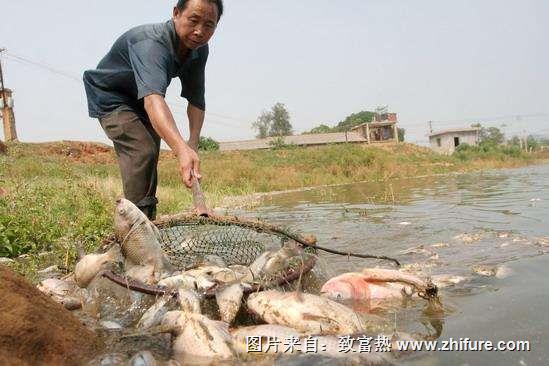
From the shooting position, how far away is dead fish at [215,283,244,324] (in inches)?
99.6

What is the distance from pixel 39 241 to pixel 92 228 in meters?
0.53

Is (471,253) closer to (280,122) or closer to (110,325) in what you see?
(110,325)

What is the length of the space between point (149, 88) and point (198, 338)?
6.01ft

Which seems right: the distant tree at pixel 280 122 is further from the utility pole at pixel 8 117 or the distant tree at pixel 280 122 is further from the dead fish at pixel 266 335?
the dead fish at pixel 266 335

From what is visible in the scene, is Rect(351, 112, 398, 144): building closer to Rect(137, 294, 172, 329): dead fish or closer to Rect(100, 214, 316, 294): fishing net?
Rect(100, 214, 316, 294): fishing net

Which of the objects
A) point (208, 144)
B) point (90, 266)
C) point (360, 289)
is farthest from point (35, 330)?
point (208, 144)

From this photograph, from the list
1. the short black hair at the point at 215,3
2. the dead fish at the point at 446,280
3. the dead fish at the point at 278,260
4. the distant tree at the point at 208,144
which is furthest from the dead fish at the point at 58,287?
the distant tree at the point at 208,144

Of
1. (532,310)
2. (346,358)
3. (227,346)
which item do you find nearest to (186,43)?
(227,346)

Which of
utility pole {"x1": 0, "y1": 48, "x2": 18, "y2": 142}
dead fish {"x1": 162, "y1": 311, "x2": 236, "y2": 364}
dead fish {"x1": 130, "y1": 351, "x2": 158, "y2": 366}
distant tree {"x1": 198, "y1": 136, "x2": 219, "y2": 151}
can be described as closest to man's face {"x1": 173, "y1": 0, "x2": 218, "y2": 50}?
dead fish {"x1": 162, "y1": 311, "x2": 236, "y2": 364}

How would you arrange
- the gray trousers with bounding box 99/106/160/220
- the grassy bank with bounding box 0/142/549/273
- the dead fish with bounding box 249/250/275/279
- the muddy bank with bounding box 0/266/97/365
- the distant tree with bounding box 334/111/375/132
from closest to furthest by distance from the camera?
the muddy bank with bounding box 0/266/97/365 < the dead fish with bounding box 249/250/275/279 < the gray trousers with bounding box 99/106/160/220 < the grassy bank with bounding box 0/142/549/273 < the distant tree with bounding box 334/111/375/132

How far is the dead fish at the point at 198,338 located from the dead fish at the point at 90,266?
37.2 inches

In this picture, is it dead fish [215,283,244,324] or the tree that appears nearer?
dead fish [215,283,244,324]

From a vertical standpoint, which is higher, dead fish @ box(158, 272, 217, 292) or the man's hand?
the man's hand

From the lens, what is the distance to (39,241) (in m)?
4.98
